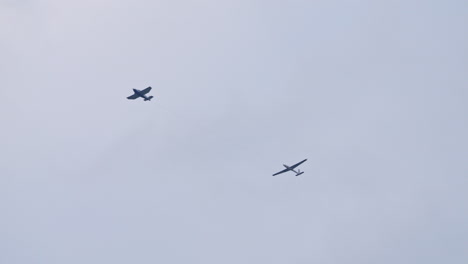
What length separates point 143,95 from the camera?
6900 inches
